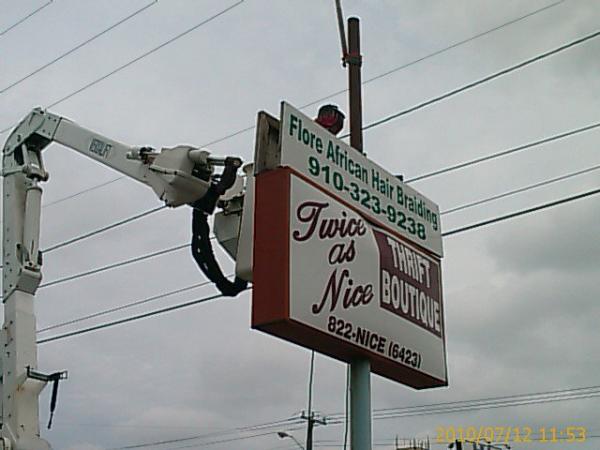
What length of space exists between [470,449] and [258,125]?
40.9 meters

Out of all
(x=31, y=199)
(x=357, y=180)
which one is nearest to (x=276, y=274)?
(x=357, y=180)

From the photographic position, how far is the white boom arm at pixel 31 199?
1096 centimetres

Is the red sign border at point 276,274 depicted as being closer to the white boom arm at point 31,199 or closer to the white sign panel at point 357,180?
the white sign panel at point 357,180

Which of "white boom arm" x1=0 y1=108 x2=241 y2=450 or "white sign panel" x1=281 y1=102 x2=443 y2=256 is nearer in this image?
"white sign panel" x1=281 y1=102 x2=443 y2=256

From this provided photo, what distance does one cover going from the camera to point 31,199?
1309cm

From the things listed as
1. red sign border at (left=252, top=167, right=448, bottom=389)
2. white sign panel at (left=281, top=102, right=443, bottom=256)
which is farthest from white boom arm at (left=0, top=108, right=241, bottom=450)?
red sign border at (left=252, top=167, right=448, bottom=389)

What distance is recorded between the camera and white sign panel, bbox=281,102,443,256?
7242 mm

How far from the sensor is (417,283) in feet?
26.8

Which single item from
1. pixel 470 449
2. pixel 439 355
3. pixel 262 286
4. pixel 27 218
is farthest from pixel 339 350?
pixel 470 449

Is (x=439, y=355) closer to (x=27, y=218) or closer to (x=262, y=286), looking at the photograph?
(x=262, y=286)

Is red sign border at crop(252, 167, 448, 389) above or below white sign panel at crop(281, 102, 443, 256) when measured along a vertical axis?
below

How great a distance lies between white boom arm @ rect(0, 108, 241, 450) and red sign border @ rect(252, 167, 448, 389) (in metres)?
3.17

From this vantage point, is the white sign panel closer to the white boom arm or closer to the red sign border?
the red sign border

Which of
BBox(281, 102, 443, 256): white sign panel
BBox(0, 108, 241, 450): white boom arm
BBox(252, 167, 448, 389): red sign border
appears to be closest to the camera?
BBox(252, 167, 448, 389): red sign border
